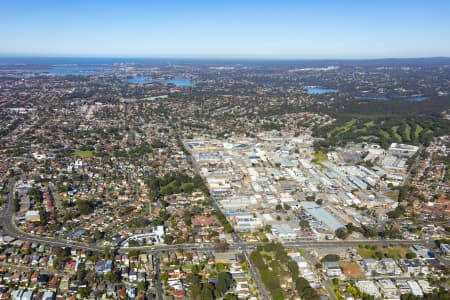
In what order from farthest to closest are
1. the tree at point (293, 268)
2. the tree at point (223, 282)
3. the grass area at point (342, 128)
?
the grass area at point (342, 128) < the tree at point (293, 268) < the tree at point (223, 282)

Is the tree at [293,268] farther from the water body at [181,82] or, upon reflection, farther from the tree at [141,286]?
the water body at [181,82]

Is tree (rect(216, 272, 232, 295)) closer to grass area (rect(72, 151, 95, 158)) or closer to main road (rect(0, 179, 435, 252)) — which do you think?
main road (rect(0, 179, 435, 252))

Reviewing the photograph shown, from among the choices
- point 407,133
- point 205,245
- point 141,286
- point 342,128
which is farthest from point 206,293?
point 407,133

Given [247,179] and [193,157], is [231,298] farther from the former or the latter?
[193,157]

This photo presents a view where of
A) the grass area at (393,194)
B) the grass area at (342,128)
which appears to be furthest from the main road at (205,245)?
the grass area at (342,128)

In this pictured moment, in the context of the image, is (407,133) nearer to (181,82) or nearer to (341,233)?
(341,233)

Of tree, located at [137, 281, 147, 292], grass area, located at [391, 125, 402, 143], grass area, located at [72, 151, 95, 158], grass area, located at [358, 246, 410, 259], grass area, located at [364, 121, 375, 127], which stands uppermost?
grass area, located at [364, 121, 375, 127]

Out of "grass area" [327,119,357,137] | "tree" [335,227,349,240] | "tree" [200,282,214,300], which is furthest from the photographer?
"grass area" [327,119,357,137]

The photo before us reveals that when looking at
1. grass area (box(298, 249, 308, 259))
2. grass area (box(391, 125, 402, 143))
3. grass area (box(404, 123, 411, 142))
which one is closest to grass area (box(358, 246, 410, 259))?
grass area (box(298, 249, 308, 259))
